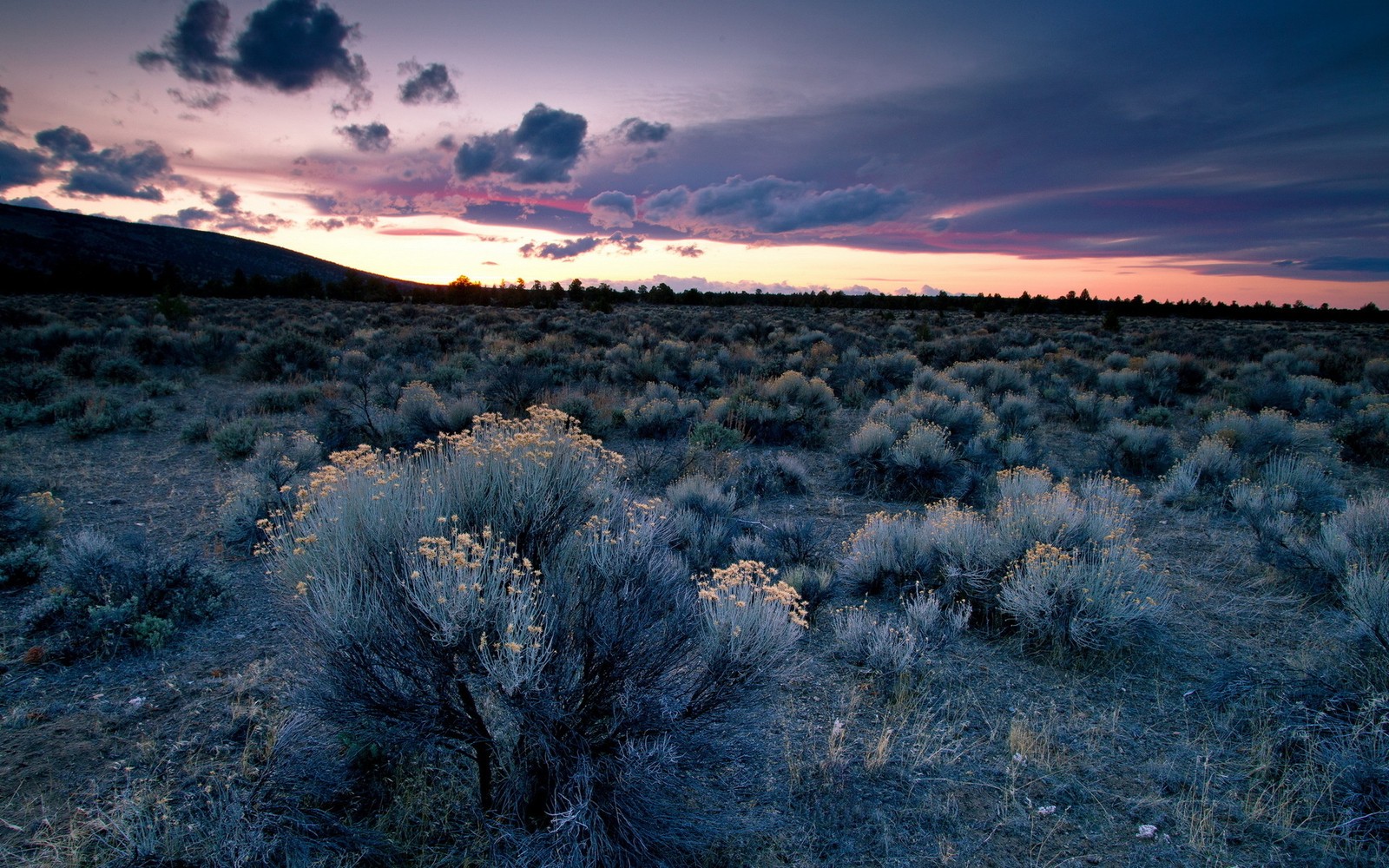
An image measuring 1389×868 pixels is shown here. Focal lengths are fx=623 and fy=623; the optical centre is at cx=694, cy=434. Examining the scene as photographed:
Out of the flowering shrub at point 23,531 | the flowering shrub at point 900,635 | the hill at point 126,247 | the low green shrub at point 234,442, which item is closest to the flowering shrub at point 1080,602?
the flowering shrub at point 900,635

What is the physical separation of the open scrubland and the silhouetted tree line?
2899 centimetres

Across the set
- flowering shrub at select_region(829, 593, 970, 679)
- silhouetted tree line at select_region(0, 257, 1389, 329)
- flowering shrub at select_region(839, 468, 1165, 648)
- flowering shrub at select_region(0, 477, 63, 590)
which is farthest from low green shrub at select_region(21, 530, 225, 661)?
silhouetted tree line at select_region(0, 257, 1389, 329)

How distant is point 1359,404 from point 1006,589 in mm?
12724

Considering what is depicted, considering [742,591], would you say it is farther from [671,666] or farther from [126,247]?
[126,247]

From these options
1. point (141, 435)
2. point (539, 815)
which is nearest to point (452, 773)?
point (539, 815)

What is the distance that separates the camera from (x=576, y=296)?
48.7m

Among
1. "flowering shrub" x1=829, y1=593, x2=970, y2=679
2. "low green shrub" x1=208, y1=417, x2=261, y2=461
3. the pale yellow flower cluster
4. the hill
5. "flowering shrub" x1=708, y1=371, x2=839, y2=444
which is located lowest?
"flowering shrub" x1=829, y1=593, x2=970, y2=679

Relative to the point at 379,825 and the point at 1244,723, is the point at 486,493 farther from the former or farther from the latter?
the point at 1244,723

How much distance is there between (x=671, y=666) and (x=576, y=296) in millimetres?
48145

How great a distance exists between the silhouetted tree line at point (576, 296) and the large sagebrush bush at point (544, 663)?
1298 inches

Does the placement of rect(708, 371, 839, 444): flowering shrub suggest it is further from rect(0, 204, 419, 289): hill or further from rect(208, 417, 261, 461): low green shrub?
rect(0, 204, 419, 289): hill

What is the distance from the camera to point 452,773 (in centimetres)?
342

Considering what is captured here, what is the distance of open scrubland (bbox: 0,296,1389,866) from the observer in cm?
274

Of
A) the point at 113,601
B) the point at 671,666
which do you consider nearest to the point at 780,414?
the point at 671,666
